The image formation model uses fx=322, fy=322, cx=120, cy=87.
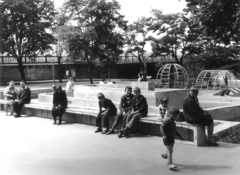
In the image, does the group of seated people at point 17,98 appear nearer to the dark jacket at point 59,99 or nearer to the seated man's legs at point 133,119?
the dark jacket at point 59,99

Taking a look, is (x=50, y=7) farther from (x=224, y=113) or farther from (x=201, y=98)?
(x=224, y=113)

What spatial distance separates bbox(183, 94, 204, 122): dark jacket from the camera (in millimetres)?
6891

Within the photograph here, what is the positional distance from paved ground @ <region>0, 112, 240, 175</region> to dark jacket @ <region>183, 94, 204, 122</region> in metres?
0.64

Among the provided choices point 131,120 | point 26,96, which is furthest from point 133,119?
point 26,96

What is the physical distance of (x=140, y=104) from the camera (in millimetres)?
8367

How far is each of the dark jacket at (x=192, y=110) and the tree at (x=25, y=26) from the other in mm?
28399

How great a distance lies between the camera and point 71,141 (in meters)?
7.98

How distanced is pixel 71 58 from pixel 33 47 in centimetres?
554

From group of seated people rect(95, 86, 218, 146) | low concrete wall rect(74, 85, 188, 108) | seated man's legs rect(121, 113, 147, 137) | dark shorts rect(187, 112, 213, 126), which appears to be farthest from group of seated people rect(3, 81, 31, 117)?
dark shorts rect(187, 112, 213, 126)

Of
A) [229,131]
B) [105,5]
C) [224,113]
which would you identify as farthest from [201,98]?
[105,5]

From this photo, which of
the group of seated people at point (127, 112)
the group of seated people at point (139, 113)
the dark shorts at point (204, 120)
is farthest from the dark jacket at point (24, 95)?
the dark shorts at point (204, 120)

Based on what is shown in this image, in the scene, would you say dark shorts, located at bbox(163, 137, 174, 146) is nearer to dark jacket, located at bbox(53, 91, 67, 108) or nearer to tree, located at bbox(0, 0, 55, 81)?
dark jacket, located at bbox(53, 91, 67, 108)

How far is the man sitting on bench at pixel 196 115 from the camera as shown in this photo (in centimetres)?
689

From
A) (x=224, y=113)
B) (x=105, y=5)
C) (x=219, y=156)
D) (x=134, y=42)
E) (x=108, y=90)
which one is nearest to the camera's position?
(x=219, y=156)
